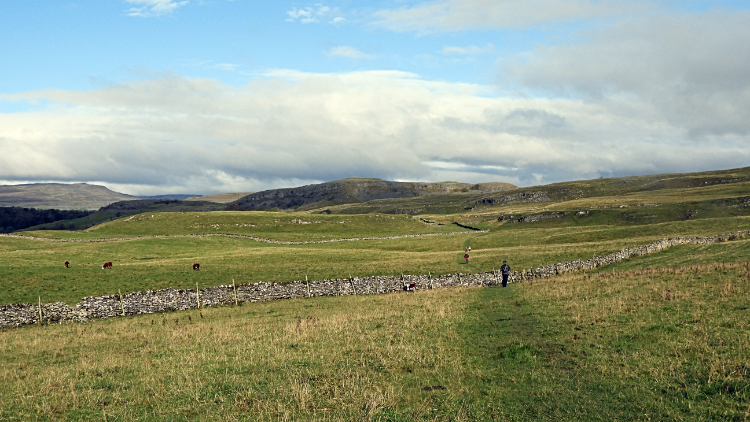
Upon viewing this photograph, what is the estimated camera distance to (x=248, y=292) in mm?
43688

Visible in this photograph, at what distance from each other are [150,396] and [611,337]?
18373 millimetres

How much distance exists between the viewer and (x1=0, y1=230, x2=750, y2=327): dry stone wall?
36344 mm

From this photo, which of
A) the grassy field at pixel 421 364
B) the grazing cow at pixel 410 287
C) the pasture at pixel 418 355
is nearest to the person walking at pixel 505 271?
the pasture at pixel 418 355

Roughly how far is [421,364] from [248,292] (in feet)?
92.8

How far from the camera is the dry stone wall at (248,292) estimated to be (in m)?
36.3

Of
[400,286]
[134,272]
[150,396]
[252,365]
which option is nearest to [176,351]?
[252,365]

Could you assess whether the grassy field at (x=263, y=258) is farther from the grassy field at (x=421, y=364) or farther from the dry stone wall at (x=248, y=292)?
the grassy field at (x=421, y=364)

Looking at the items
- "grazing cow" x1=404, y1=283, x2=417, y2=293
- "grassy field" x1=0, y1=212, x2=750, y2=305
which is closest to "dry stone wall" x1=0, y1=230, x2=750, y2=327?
"grazing cow" x1=404, y1=283, x2=417, y2=293

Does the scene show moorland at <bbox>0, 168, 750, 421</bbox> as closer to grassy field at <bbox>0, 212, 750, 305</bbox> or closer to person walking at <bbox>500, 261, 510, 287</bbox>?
grassy field at <bbox>0, 212, 750, 305</bbox>

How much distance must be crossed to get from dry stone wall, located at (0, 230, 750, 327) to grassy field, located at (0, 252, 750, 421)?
4852mm

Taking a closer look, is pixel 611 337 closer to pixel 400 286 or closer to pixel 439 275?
pixel 400 286

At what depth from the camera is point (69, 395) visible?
16.5m

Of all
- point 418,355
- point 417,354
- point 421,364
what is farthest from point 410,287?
point 421,364

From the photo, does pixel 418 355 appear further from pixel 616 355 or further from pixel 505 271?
pixel 505 271
